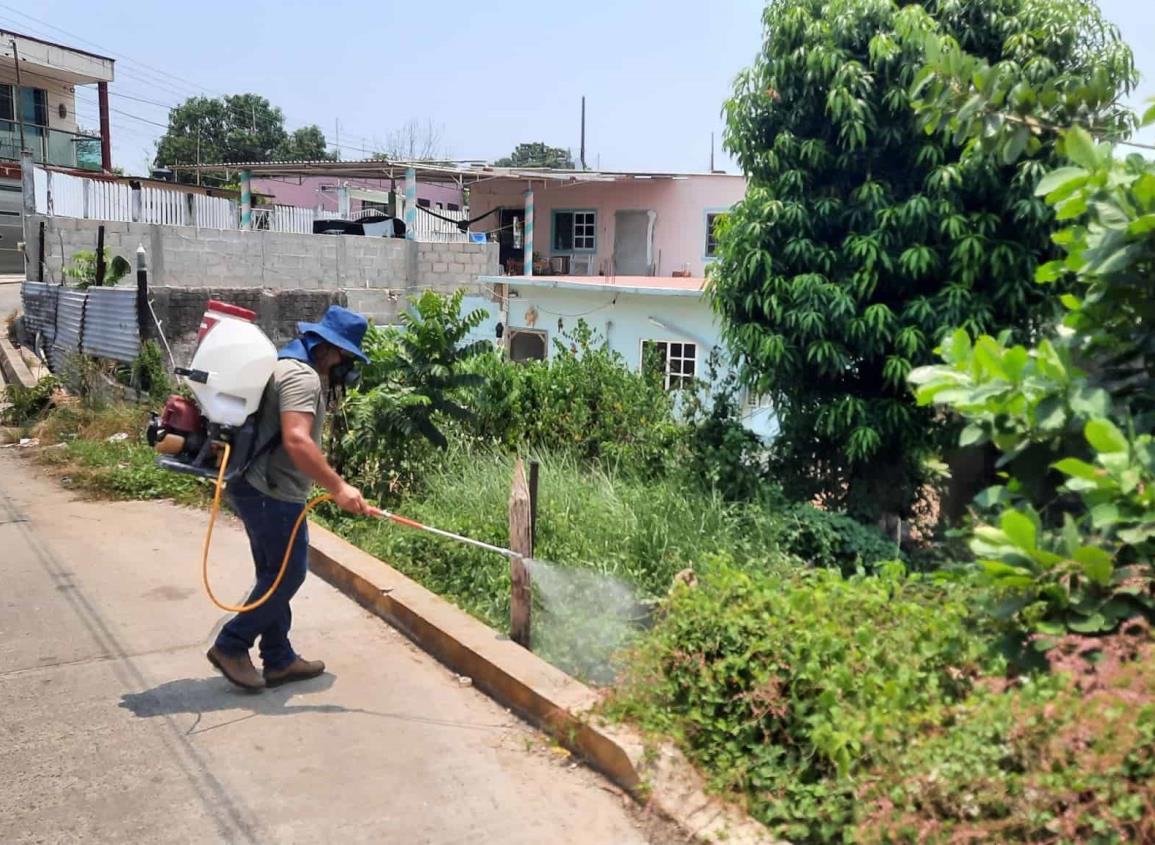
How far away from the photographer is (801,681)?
3600 millimetres

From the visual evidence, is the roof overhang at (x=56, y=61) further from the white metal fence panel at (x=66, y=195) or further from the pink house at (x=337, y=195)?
the white metal fence panel at (x=66, y=195)

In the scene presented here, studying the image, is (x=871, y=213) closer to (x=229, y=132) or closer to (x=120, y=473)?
(x=120, y=473)

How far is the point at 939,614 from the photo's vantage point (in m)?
3.78

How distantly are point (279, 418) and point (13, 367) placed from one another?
11320 millimetres

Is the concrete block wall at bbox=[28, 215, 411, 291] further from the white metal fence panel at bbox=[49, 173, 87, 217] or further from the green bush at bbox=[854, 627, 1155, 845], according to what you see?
the green bush at bbox=[854, 627, 1155, 845]

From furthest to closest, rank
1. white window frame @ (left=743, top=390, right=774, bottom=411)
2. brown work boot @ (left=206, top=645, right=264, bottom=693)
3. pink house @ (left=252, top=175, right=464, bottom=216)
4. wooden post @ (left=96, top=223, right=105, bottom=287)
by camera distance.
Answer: pink house @ (left=252, top=175, right=464, bottom=216), wooden post @ (left=96, top=223, right=105, bottom=287), white window frame @ (left=743, top=390, right=774, bottom=411), brown work boot @ (left=206, top=645, right=264, bottom=693)

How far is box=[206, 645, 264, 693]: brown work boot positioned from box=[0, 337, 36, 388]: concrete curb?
30.1 feet

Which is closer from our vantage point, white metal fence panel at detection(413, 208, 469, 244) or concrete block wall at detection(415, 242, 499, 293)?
concrete block wall at detection(415, 242, 499, 293)

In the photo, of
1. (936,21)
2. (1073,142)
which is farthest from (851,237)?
(1073,142)

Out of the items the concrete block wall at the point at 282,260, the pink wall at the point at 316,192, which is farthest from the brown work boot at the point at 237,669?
the pink wall at the point at 316,192

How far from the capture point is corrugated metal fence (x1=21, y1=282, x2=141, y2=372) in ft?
36.0

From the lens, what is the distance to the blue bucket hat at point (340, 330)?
4.66 metres

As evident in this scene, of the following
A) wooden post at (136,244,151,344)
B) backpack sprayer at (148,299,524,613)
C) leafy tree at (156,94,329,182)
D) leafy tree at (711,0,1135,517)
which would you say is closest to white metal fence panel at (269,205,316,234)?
wooden post at (136,244,151,344)

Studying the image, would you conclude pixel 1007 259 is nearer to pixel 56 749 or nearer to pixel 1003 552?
pixel 1003 552
